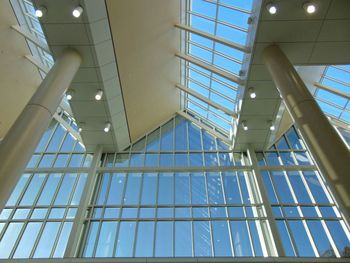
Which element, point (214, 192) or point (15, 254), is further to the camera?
point (214, 192)

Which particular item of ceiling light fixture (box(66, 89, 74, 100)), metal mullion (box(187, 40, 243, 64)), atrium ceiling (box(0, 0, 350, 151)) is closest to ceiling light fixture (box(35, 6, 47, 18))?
atrium ceiling (box(0, 0, 350, 151))

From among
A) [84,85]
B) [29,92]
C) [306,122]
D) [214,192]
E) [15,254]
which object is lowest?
[15,254]

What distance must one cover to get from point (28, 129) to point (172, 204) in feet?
30.9

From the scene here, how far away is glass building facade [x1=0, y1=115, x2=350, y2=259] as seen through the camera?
13.2 m

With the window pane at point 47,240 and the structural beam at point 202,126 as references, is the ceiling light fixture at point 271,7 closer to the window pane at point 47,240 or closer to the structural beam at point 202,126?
the structural beam at point 202,126

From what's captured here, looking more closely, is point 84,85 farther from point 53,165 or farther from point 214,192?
point 214,192

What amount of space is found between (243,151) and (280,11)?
10198 mm

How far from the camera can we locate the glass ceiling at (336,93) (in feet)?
44.4

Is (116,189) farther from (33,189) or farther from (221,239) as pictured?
(221,239)

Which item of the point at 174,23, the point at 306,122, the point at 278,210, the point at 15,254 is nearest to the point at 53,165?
the point at 15,254

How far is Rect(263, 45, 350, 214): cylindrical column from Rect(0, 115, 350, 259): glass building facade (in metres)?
7.66

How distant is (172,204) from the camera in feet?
49.0

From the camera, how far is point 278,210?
47.1 feet

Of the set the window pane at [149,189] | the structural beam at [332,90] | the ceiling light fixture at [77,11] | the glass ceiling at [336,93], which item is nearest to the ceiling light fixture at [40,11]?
the ceiling light fixture at [77,11]
